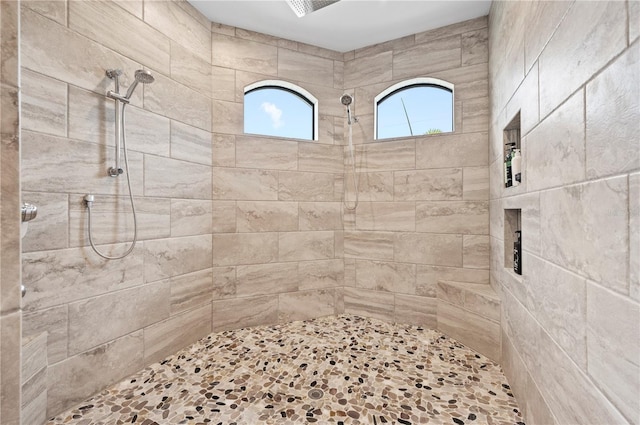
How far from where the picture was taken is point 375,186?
9.17 feet

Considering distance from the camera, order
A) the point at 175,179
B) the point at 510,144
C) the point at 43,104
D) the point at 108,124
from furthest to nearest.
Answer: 1. the point at 175,179
2. the point at 510,144
3. the point at 108,124
4. the point at 43,104

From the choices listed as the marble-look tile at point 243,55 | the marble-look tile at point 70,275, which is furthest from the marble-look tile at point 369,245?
the marble-look tile at point 70,275

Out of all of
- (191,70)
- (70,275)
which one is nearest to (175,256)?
(70,275)

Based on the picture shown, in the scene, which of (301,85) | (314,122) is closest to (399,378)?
(314,122)

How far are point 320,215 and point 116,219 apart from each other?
5.11ft

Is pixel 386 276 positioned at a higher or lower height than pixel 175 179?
lower

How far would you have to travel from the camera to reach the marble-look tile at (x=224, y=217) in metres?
2.49

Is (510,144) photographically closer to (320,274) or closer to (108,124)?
(320,274)

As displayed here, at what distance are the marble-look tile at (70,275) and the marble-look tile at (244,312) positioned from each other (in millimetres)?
793

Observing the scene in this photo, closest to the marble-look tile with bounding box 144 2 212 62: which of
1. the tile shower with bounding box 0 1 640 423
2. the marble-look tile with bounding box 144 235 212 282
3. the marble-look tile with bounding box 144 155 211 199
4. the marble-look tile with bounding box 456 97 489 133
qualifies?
the tile shower with bounding box 0 1 640 423

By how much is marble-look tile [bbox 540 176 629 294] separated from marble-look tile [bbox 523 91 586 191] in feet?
0.19

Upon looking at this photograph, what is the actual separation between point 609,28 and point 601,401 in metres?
0.94

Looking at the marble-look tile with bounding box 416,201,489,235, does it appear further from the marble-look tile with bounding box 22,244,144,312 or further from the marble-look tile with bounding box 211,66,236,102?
the marble-look tile with bounding box 22,244,144,312

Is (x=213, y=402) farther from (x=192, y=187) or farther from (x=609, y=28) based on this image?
(x=609, y=28)
